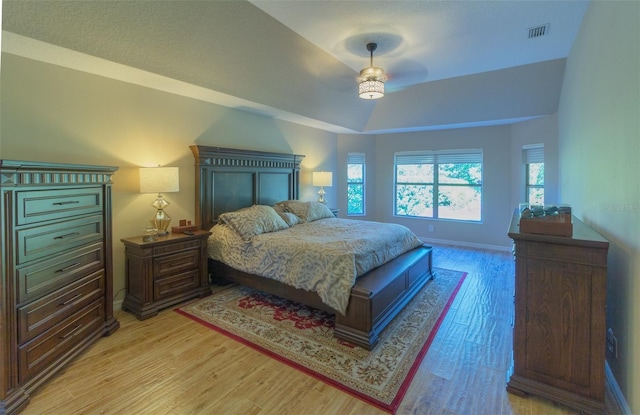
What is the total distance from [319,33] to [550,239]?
2845 mm

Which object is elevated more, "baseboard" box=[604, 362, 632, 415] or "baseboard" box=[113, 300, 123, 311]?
"baseboard" box=[113, 300, 123, 311]

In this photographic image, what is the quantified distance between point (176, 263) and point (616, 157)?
377 cm

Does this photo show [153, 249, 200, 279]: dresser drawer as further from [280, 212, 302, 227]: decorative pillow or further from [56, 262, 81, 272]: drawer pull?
[280, 212, 302, 227]: decorative pillow

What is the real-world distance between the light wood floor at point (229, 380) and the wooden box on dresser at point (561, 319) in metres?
0.14

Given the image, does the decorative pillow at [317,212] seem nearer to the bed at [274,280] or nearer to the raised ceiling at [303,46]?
the bed at [274,280]

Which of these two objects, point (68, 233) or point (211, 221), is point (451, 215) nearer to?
point (211, 221)

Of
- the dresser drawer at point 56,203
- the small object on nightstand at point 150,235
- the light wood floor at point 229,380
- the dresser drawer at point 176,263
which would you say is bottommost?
the light wood floor at point 229,380

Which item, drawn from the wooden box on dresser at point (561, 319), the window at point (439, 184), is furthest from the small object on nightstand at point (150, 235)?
the window at point (439, 184)

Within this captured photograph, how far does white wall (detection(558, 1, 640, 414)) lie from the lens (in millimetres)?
1638

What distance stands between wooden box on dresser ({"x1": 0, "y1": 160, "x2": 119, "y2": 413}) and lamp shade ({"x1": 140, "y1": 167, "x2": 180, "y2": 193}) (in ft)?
1.58

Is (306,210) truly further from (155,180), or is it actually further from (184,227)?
(155,180)

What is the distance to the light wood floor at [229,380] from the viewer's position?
6.13 feet

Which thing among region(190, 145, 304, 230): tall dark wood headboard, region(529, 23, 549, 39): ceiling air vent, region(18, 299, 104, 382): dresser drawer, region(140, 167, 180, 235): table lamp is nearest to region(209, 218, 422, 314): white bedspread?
region(190, 145, 304, 230): tall dark wood headboard

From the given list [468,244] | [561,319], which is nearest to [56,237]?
[561,319]
